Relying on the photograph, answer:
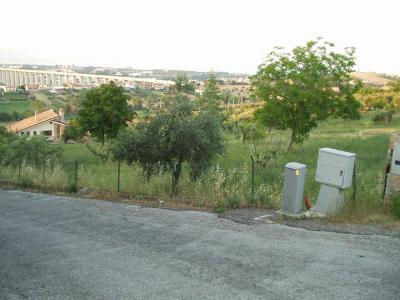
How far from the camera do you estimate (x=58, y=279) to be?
232 inches

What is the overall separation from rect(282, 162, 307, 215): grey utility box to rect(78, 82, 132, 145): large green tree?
32.4 metres

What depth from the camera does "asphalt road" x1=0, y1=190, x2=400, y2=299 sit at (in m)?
5.42

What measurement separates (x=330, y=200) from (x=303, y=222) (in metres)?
0.76

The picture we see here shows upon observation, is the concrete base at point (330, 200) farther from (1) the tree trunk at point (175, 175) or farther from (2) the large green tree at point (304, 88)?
(2) the large green tree at point (304, 88)

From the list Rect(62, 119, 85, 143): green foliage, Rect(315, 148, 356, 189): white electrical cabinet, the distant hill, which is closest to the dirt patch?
Rect(315, 148, 356, 189): white electrical cabinet

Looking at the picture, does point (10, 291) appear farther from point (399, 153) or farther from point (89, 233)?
point (399, 153)

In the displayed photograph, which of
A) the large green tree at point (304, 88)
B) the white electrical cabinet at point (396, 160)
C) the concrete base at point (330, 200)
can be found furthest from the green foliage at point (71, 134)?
the white electrical cabinet at point (396, 160)

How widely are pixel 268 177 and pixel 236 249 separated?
8.44 m

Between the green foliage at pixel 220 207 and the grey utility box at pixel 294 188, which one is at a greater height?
the grey utility box at pixel 294 188

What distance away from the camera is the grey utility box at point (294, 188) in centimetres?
866

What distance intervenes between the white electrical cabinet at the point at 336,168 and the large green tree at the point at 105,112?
108ft

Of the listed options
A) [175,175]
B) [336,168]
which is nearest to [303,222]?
[336,168]

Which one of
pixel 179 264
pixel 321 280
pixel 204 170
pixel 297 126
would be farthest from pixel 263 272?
pixel 297 126

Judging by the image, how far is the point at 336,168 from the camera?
8.40 metres
